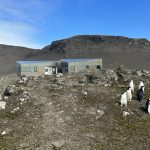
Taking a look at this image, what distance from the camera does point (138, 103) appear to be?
38.8 m

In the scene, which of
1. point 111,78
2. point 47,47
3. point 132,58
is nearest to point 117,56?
point 132,58

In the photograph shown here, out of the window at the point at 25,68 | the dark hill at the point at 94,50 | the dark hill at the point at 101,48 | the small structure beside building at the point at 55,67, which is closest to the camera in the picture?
the window at the point at 25,68

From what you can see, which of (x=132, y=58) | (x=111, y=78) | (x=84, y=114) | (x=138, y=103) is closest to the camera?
(x=84, y=114)

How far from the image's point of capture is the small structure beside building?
65062 millimetres

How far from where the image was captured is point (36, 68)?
216 ft

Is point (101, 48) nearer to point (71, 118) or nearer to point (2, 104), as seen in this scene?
point (2, 104)

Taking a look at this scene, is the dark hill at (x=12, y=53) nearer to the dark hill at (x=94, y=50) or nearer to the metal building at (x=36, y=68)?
the dark hill at (x=94, y=50)

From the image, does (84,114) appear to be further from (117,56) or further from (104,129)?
(117,56)

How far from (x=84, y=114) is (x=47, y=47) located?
140 m

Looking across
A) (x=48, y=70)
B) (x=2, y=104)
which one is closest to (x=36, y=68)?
(x=48, y=70)

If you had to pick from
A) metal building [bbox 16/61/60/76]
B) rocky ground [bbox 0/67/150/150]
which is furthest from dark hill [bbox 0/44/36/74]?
rocky ground [bbox 0/67/150/150]

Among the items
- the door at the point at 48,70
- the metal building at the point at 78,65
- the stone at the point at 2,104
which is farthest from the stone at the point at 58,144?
the door at the point at 48,70

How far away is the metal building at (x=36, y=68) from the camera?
64.9m

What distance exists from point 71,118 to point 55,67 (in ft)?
114
